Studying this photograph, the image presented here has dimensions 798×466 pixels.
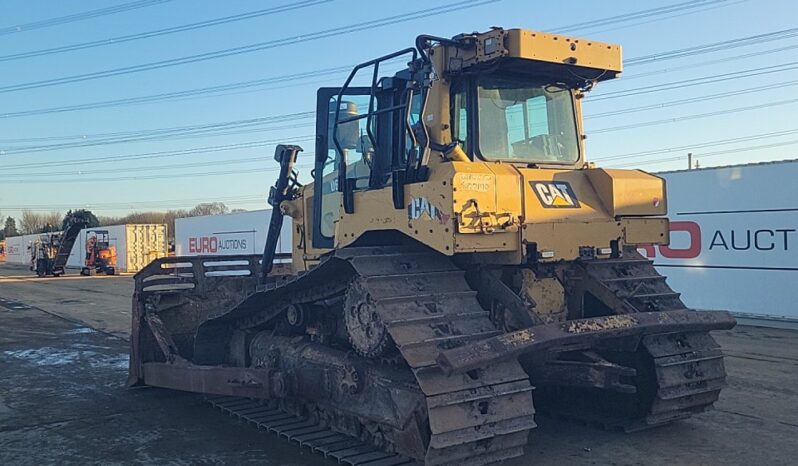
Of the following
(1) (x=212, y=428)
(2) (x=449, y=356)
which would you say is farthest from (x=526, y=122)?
(1) (x=212, y=428)

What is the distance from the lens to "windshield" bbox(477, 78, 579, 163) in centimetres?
605

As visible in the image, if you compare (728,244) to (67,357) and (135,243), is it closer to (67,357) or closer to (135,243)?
(67,357)

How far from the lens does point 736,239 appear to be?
14.4m

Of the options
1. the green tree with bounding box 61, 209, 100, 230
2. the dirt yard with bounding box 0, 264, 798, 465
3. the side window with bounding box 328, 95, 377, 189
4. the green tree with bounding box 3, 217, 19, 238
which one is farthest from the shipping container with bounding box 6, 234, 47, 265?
the side window with bounding box 328, 95, 377, 189

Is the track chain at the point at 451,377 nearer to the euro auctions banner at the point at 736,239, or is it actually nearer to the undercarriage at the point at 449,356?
the undercarriage at the point at 449,356

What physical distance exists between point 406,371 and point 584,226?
1.83 m

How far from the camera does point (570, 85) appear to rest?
6.62 meters

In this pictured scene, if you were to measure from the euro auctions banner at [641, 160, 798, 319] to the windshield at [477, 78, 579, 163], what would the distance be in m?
8.74

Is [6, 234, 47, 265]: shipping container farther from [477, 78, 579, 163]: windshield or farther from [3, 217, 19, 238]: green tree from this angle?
[477, 78, 579, 163]: windshield

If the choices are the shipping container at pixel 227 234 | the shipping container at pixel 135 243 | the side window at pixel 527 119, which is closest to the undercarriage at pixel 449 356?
the side window at pixel 527 119

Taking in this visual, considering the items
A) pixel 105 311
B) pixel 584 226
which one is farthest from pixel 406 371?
pixel 105 311

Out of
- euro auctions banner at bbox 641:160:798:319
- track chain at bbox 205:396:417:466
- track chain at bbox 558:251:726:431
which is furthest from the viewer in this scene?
euro auctions banner at bbox 641:160:798:319

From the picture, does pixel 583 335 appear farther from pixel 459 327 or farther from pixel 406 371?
pixel 406 371

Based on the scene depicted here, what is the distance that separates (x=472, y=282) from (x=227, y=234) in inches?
955
